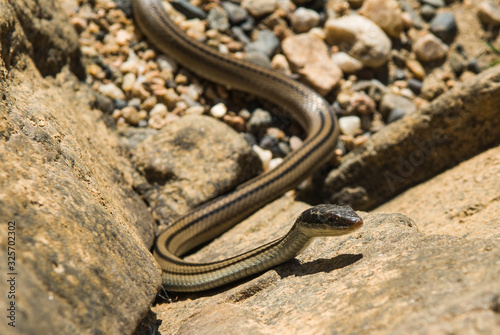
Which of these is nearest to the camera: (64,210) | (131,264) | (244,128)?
(64,210)

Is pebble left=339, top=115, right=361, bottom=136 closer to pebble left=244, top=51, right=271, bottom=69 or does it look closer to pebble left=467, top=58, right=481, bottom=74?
pebble left=244, top=51, right=271, bottom=69

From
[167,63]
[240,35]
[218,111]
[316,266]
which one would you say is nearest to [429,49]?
[240,35]

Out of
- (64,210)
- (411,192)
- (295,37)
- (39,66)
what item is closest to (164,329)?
(64,210)

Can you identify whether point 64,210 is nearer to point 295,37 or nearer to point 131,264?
point 131,264

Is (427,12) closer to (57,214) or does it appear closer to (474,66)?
(474,66)

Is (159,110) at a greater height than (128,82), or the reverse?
(128,82)
